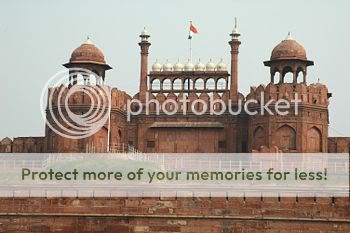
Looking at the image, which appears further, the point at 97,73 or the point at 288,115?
the point at 97,73

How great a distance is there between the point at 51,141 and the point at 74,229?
7594 mm

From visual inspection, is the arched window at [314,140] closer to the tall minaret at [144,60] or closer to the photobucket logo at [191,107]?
the photobucket logo at [191,107]

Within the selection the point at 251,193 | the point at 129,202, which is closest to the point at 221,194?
the point at 251,193

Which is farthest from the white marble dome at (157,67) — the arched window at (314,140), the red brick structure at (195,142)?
the arched window at (314,140)

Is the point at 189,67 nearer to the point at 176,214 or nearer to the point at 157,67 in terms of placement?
the point at 157,67

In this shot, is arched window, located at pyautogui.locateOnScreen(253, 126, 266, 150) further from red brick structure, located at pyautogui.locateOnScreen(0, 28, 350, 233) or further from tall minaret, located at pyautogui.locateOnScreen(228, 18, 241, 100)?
tall minaret, located at pyautogui.locateOnScreen(228, 18, 241, 100)

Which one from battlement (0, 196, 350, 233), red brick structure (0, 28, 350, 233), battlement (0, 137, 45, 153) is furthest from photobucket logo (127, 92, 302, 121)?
battlement (0, 196, 350, 233)

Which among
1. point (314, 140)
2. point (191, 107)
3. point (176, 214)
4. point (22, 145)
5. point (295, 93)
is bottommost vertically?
point (176, 214)

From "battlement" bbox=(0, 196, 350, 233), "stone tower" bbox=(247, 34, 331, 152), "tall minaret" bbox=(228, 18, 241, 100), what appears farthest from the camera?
"tall minaret" bbox=(228, 18, 241, 100)

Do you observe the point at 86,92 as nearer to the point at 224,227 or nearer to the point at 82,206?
the point at 82,206

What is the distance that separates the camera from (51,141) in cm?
3281

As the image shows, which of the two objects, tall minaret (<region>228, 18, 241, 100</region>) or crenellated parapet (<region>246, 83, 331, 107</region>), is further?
tall minaret (<region>228, 18, 241, 100</region>)

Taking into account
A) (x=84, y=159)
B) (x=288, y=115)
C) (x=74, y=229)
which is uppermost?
(x=288, y=115)

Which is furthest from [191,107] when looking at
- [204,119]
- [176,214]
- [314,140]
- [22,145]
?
[176,214]
